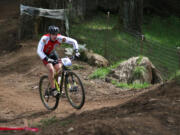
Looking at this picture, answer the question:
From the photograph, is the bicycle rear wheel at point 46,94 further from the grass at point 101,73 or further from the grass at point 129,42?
the grass at point 129,42

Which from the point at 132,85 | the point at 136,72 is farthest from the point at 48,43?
the point at 136,72

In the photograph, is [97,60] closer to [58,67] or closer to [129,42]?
[129,42]

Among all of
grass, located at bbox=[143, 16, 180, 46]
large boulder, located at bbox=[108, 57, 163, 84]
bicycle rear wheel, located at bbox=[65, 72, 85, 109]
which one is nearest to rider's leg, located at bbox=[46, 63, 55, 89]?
bicycle rear wheel, located at bbox=[65, 72, 85, 109]

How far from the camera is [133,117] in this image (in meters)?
5.34

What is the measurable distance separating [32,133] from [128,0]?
1165 cm

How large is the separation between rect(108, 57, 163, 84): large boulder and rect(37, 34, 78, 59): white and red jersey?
3367mm

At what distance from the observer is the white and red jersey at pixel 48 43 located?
25.3 ft

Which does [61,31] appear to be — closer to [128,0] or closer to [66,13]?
[66,13]

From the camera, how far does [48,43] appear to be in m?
7.99

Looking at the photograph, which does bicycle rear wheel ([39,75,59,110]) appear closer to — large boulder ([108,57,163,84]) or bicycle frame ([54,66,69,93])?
bicycle frame ([54,66,69,93])

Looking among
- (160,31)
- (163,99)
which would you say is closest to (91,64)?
(163,99)

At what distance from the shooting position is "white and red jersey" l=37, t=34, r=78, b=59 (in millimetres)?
7727

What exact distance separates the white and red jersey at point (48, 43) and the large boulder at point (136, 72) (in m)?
3.37

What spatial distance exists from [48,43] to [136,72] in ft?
12.2
